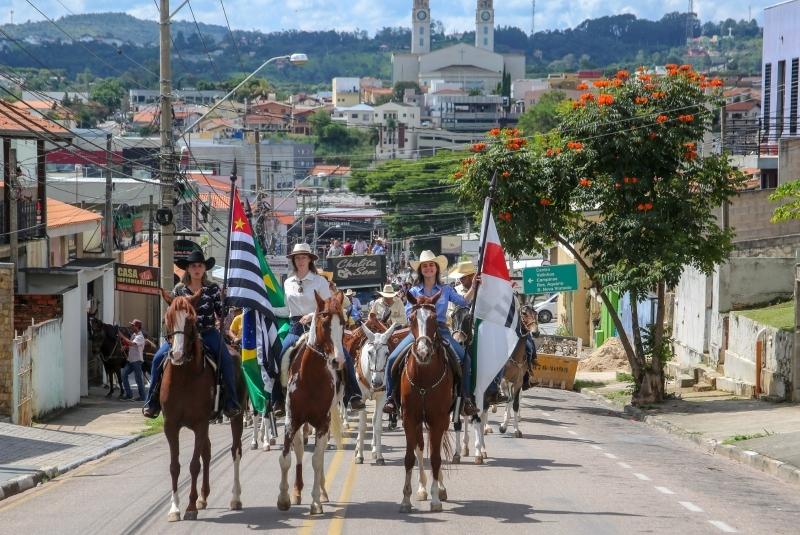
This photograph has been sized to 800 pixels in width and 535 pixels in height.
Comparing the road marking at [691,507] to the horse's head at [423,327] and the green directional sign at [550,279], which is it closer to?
the horse's head at [423,327]

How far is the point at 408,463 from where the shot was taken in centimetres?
1395

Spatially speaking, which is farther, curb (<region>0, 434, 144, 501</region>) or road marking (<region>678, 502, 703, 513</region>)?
curb (<region>0, 434, 144, 501</region>)

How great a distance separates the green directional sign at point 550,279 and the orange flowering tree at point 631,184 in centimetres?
1026

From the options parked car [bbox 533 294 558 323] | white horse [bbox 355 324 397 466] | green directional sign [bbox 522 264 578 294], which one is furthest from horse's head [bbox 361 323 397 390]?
parked car [bbox 533 294 558 323]

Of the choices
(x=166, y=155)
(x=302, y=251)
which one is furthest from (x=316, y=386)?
(x=166, y=155)

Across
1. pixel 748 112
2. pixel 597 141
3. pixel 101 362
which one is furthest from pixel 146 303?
pixel 748 112

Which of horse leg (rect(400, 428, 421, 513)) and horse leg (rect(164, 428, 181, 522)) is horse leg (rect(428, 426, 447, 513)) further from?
horse leg (rect(164, 428, 181, 522))

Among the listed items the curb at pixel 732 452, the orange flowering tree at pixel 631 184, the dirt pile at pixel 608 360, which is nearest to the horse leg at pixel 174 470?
the curb at pixel 732 452

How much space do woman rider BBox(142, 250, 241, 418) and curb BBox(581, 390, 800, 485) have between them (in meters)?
8.33

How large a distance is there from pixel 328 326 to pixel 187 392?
162 centimetres

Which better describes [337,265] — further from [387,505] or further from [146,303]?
[387,505]

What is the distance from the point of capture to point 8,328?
2378cm

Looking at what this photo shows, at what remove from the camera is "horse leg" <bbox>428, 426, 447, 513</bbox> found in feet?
45.4

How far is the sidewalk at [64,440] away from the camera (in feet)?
59.0
